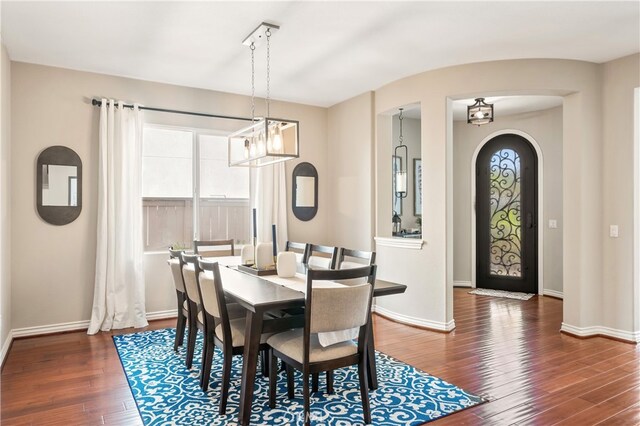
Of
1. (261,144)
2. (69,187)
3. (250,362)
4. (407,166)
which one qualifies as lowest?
(250,362)

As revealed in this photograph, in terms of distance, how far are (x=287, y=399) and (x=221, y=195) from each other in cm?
310

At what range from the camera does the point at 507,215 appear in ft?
22.0

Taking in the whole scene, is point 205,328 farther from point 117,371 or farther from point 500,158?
A: point 500,158

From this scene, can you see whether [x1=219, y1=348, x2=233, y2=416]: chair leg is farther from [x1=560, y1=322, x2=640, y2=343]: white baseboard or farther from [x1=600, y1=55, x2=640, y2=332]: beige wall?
[x1=600, y1=55, x2=640, y2=332]: beige wall

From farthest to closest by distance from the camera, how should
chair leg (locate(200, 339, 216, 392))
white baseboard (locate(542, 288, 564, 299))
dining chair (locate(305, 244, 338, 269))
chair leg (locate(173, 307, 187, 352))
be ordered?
A: white baseboard (locate(542, 288, 564, 299)) → chair leg (locate(173, 307, 187, 352)) → dining chair (locate(305, 244, 338, 269)) → chair leg (locate(200, 339, 216, 392))

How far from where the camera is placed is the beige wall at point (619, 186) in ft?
13.5

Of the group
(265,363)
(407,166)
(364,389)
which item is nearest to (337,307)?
(364,389)

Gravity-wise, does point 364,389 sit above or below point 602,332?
above

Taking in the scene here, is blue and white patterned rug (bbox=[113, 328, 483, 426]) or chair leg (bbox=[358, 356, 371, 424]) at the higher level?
chair leg (bbox=[358, 356, 371, 424])

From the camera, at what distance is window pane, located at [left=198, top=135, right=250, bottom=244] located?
207 inches

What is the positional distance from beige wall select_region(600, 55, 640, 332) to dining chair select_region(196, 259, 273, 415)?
355 centimetres

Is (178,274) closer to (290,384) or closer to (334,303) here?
(290,384)

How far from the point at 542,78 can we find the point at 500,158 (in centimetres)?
270

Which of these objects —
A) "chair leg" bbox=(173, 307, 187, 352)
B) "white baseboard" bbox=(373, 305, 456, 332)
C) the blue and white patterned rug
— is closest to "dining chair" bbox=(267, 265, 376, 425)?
the blue and white patterned rug
